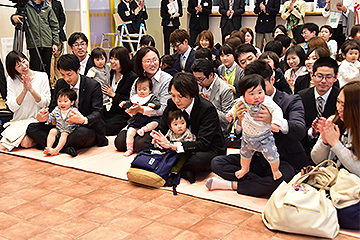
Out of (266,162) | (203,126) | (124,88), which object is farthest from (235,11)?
(266,162)

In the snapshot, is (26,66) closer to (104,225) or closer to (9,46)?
(104,225)

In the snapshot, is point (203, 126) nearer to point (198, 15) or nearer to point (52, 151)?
point (52, 151)

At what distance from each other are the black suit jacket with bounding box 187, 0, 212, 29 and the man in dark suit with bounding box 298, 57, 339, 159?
673 centimetres

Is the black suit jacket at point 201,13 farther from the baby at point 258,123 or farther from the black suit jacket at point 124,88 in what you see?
the baby at point 258,123

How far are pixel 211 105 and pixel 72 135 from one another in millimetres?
1599

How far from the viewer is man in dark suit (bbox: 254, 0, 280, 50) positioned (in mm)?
9286

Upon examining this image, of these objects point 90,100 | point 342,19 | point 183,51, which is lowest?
point 90,100

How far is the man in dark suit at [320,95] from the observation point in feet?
11.4

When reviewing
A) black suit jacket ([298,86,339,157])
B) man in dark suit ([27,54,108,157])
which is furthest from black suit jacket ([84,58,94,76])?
black suit jacket ([298,86,339,157])

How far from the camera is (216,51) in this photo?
6516mm

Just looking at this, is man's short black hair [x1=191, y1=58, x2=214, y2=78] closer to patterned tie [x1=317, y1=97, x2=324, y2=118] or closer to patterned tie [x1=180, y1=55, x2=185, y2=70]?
patterned tie [x1=317, y1=97, x2=324, y2=118]

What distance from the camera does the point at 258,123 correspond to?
2951mm

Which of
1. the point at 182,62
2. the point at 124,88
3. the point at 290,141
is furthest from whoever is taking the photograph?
the point at 182,62

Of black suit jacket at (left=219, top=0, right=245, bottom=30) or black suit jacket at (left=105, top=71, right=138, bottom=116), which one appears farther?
black suit jacket at (left=219, top=0, right=245, bottom=30)
